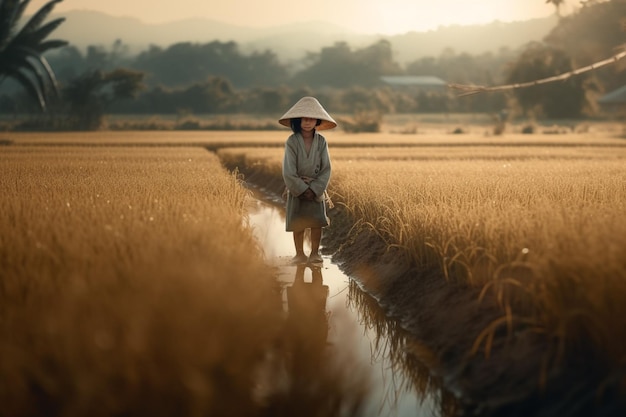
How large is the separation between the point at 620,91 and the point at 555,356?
44618mm

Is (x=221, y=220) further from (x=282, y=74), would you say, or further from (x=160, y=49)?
(x=160, y=49)

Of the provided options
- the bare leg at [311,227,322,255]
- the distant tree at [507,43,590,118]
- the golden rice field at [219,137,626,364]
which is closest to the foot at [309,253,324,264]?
the bare leg at [311,227,322,255]

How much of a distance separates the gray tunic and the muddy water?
19.4 inches

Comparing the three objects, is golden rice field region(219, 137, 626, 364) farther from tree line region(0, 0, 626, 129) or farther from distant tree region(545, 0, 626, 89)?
distant tree region(545, 0, 626, 89)

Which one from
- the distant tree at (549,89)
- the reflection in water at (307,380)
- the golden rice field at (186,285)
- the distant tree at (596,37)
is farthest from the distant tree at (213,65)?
the reflection in water at (307,380)

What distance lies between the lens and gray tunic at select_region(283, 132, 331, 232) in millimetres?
6301

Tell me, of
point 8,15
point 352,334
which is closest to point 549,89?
point 8,15

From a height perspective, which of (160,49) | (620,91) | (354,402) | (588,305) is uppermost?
(160,49)

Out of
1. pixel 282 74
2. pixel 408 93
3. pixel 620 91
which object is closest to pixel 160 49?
pixel 282 74

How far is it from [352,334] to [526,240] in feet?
4.40

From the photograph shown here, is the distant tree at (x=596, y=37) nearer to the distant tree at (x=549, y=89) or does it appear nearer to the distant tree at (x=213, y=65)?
the distant tree at (x=549, y=89)

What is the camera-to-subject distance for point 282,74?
264ft

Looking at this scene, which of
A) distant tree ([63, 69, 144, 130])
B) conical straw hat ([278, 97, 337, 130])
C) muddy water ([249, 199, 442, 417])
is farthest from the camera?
distant tree ([63, 69, 144, 130])

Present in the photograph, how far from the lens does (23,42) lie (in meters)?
26.0
